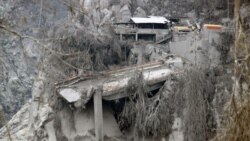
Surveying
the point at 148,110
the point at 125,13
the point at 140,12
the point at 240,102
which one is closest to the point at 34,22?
the point at 240,102

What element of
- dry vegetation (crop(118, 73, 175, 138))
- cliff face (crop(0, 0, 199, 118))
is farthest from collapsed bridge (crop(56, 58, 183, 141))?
cliff face (crop(0, 0, 199, 118))

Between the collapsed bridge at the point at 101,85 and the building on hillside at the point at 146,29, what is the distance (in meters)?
3.77

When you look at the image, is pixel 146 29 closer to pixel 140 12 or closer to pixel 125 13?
pixel 125 13

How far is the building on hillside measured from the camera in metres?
14.4

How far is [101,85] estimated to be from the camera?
986cm

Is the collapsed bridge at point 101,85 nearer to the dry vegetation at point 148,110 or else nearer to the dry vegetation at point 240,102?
the dry vegetation at point 148,110

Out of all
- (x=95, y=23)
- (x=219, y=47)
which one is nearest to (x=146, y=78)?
(x=219, y=47)

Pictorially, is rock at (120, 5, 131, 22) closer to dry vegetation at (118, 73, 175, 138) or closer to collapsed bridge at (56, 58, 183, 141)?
collapsed bridge at (56, 58, 183, 141)

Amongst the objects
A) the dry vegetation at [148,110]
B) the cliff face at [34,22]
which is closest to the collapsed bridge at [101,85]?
the dry vegetation at [148,110]

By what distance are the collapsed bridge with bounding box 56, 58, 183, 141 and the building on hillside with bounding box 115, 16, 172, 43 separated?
3.77m

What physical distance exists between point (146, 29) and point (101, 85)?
6.25 m

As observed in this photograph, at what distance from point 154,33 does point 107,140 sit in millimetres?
6259

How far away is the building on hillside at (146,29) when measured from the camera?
14389mm

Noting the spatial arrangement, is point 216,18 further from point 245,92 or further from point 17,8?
point 245,92
